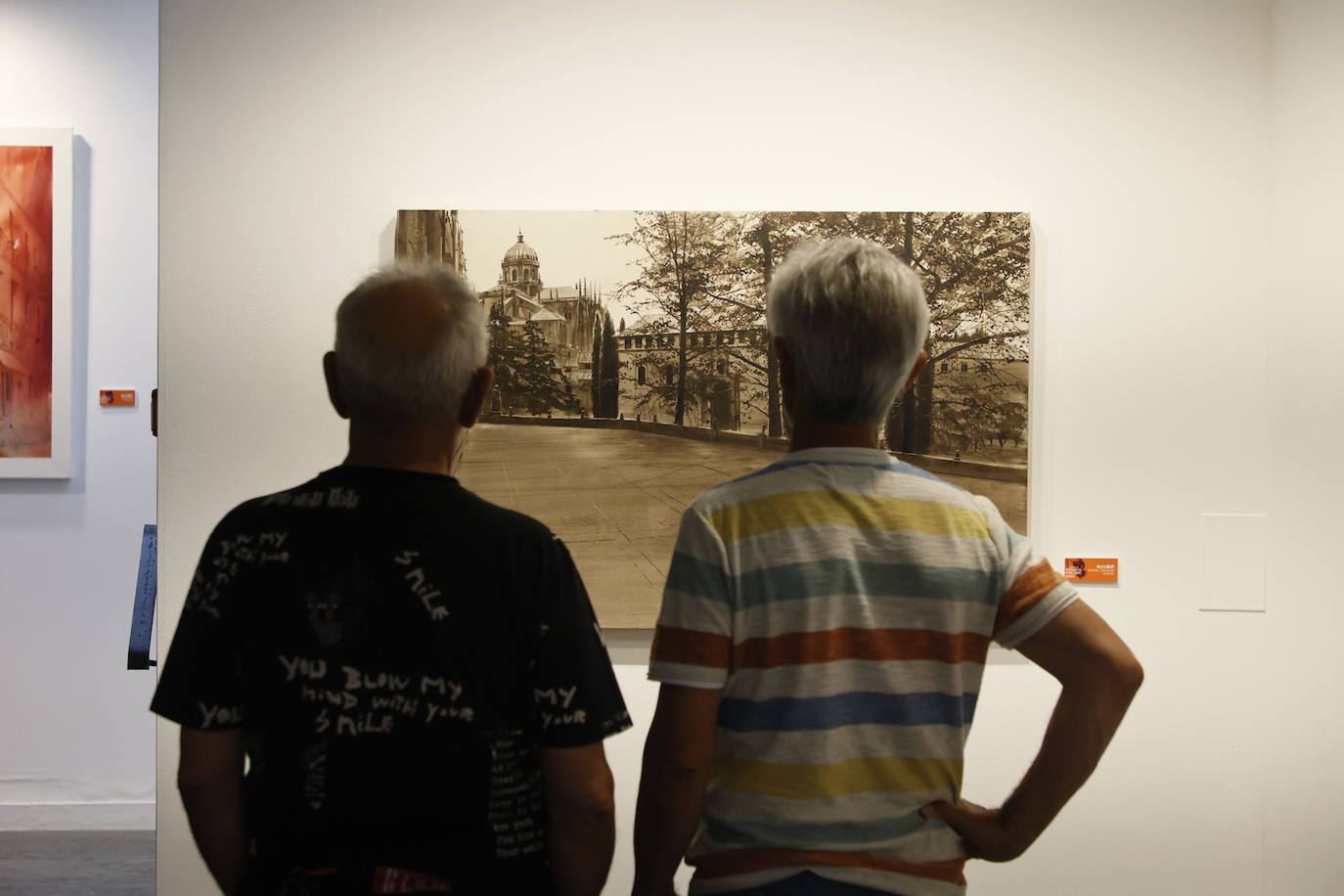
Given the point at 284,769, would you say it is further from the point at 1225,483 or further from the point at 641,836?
the point at 1225,483

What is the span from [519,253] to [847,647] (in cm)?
184

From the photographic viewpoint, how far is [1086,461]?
2861 mm

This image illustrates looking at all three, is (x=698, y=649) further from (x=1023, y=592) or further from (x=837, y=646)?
(x=1023, y=592)

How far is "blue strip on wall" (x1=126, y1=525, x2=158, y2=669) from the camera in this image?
8.95ft

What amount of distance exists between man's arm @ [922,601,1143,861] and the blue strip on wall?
2.24 m

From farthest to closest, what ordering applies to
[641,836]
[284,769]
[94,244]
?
[94,244] → [641,836] → [284,769]

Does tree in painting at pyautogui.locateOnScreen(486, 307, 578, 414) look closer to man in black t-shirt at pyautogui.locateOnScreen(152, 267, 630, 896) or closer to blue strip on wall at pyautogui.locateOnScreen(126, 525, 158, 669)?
blue strip on wall at pyautogui.locateOnScreen(126, 525, 158, 669)

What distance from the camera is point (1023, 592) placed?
1.24 m

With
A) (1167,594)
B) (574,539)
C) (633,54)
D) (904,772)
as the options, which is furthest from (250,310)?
(1167,594)

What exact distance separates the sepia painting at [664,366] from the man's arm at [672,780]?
1.51 meters

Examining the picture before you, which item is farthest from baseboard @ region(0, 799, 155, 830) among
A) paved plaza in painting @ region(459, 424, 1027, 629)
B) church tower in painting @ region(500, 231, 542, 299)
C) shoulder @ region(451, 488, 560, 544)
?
shoulder @ region(451, 488, 560, 544)

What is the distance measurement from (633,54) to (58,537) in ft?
10.7

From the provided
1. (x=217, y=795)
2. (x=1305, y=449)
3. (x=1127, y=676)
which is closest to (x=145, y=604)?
(x=217, y=795)

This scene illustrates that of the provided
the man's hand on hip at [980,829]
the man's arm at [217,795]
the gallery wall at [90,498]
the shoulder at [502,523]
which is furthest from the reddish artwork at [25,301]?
the man's hand on hip at [980,829]
